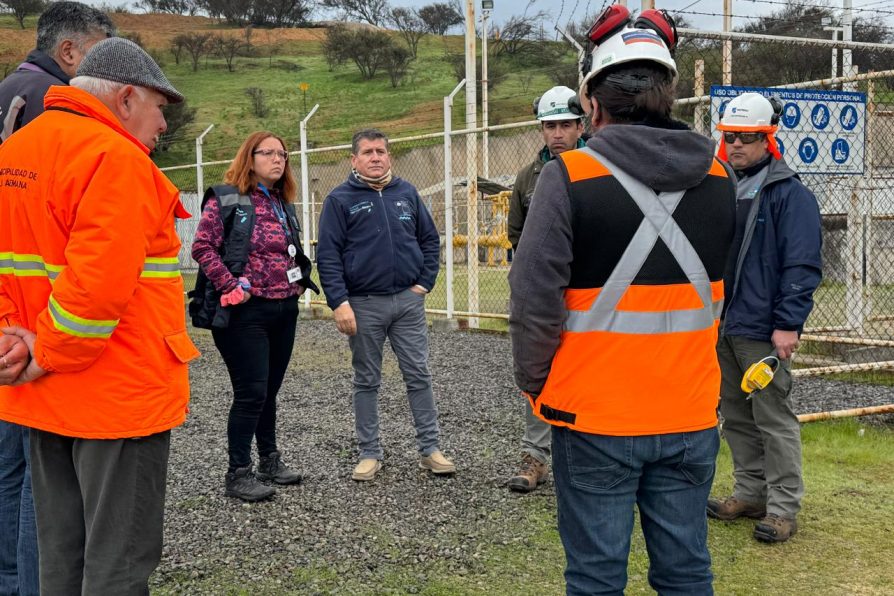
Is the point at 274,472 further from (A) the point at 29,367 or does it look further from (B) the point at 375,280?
(A) the point at 29,367

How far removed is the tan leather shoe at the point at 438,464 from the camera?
16.0 ft

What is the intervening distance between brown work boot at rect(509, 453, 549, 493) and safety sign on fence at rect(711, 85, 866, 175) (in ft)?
9.65

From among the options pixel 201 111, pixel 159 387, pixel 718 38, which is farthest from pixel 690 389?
pixel 201 111

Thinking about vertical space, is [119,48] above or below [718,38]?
below

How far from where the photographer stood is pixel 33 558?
2.78 metres

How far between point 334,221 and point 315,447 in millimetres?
1734

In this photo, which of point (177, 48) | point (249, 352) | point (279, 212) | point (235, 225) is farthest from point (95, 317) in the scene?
point (177, 48)

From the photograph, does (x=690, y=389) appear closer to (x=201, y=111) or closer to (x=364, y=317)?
(x=364, y=317)

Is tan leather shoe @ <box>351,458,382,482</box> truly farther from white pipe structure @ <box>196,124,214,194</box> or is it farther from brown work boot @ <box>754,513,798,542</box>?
white pipe structure @ <box>196,124,214,194</box>

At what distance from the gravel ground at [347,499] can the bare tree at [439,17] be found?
79.1 meters

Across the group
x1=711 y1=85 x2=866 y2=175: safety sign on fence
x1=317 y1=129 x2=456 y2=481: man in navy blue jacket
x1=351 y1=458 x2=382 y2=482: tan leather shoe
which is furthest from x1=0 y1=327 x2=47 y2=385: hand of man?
x1=711 y1=85 x2=866 y2=175: safety sign on fence

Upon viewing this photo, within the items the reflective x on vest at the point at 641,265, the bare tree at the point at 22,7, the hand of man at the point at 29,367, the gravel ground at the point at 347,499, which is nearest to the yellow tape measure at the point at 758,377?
the gravel ground at the point at 347,499

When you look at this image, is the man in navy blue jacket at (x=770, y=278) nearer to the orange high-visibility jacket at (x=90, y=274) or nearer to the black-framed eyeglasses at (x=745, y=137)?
the black-framed eyeglasses at (x=745, y=137)

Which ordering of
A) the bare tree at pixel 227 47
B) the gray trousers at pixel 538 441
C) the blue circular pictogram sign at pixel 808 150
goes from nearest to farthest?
the gray trousers at pixel 538 441
the blue circular pictogram sign at pixel 808 150
the bare tree at pixel 227 47
